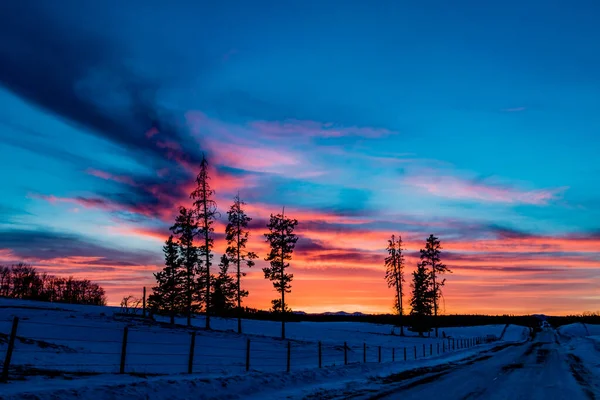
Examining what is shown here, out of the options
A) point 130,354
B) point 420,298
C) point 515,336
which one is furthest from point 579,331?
point 130,354

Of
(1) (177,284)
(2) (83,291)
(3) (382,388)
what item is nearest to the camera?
(3) (382,388)

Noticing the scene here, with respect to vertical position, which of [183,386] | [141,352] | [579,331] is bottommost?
[579,331]

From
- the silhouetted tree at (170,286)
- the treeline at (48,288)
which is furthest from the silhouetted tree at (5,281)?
the silhouetted tree at (170,286)

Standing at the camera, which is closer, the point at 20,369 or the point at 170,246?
the point at 20,369

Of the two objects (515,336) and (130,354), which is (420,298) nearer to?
(515,336)

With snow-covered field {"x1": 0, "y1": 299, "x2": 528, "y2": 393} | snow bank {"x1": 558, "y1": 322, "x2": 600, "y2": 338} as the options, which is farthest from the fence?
snow bank {"x1": 558, "y1": 322, "x2": 600, "y2": 338}

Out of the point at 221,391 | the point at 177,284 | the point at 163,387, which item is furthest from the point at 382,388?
the point at 177,284

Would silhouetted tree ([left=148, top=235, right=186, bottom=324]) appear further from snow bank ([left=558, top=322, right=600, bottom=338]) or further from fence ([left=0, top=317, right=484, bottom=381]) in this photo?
snow bank ([left=558, top=322, right=600, bottom=338])

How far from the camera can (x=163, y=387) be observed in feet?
48.5

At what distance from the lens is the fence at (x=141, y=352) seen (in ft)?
65.8

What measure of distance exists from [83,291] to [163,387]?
181 m

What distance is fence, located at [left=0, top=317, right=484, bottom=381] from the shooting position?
789 inches

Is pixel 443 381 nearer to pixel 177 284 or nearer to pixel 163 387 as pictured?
pixel 163 387

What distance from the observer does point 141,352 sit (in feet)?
110
